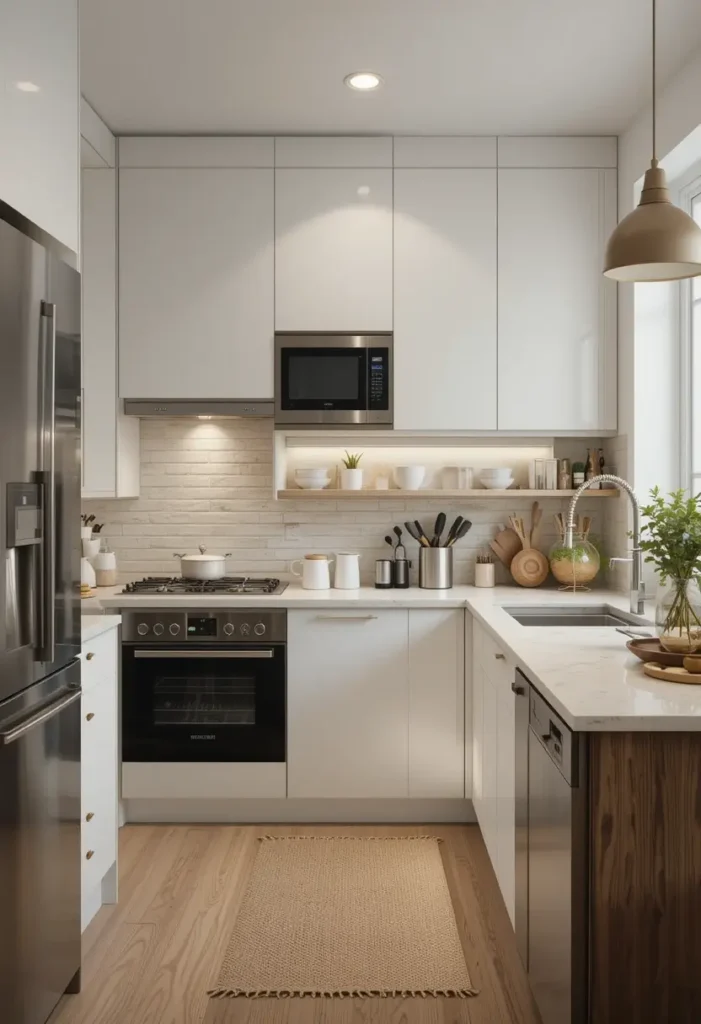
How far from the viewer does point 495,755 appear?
2764 millimetres

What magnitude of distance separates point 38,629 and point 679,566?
59.6 inches

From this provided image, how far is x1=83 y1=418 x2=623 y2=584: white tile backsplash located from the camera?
13.3 ft

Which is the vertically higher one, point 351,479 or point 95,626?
point 351,479

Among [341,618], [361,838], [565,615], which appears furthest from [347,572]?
[361,838]

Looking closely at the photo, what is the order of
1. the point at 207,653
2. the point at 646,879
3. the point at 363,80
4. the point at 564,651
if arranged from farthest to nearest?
the point at 207,653 → the point at 363,80 → the point at 564,651 → the point at 646,879

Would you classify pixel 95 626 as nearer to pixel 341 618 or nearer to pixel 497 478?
pixel 341 618

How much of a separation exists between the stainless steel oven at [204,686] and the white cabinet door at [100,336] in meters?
0.69

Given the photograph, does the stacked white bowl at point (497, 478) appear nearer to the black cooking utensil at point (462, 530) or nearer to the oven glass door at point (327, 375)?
the black cooking utensil at point (462, 530)

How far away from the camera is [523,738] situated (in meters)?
2.20

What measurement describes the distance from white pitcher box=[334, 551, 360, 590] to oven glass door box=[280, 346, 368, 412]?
645mm

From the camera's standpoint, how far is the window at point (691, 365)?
330 centimetres

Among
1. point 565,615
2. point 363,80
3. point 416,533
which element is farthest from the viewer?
point 416,533

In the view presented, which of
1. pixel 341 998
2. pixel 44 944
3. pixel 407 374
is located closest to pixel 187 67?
pixel 407 374

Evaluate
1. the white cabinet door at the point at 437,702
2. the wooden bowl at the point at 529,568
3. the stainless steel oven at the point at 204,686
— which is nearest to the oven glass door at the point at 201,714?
the stainless steel oven at the point at 204,686
